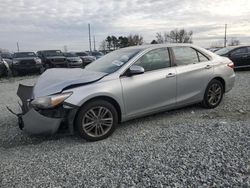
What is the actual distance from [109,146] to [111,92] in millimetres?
899

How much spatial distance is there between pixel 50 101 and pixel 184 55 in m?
2.98

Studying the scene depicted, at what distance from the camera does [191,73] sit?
5.60 meters

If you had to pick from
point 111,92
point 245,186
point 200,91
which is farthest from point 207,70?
point 245,186

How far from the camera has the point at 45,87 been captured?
4480mm

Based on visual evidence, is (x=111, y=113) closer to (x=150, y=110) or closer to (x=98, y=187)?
(x=150, y=110)

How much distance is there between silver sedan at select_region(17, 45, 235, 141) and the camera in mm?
4238

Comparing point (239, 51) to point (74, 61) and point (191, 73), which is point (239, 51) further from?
point (74, 61)

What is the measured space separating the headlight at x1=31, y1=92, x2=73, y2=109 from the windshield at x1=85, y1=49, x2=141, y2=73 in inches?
41.1

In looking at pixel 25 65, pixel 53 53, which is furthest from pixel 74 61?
pixel 25 65

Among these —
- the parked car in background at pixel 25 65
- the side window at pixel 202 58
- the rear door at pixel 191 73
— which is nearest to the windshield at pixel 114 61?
the rear door at pixel 191 73

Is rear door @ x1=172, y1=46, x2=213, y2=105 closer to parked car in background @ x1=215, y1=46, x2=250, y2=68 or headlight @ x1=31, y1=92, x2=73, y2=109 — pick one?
headlight @ x1=31, y1=92, x2=73, y2=109

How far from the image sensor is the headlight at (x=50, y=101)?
4.18 metres

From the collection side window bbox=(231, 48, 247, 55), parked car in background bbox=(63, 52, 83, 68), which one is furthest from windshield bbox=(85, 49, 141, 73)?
parked car in background bbox=(63, 52, 83, 68)

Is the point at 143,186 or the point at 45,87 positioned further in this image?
the point at 45,87
